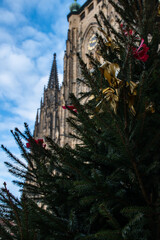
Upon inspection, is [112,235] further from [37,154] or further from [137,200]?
[37,154]

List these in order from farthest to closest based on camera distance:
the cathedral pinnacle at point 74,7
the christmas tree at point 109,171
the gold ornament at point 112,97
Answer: the cathedral pinnacle at point 74,7
the gold ornament at point 112,97
the christmas tree at point 109,171

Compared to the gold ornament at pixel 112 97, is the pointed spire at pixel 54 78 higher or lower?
higher

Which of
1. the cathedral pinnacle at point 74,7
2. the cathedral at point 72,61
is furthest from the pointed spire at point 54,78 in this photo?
the cathedral pinnacle at point 74,7

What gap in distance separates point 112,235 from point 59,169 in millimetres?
618

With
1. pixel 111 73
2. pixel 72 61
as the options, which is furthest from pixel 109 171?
pixel 72 61

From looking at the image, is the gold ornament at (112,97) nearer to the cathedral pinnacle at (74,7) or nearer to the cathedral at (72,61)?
the cathedral at (72,61)

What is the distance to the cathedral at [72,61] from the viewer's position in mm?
14367

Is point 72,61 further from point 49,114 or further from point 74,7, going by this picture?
point 74,7

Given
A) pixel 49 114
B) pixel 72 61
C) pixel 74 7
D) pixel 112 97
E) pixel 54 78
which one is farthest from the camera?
pixel 54 78

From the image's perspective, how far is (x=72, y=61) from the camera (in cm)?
1597

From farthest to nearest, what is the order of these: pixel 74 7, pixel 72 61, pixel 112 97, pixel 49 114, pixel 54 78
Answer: pixel 54 78 → pixel 74 7 → pixel 49 114 → pixel 72 61 → pixel 112 97

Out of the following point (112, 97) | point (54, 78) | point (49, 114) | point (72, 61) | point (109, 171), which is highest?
point (54, 78)

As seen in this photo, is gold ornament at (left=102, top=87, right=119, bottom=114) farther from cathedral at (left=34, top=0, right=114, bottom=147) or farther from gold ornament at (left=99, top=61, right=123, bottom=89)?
cathedral at (left=34, top=0, right=114, bottom=147)

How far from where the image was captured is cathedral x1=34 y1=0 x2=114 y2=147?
14367 millimetres
